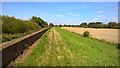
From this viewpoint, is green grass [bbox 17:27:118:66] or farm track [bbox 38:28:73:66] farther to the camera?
farm track [bbox 38:28:73:66]

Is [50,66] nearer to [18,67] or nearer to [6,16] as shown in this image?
[18,67]

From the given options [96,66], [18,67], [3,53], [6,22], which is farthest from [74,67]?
[6,22]

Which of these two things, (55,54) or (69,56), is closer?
(69,56)

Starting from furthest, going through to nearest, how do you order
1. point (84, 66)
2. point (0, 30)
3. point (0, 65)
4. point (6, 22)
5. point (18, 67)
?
point (6, 22)
point (0, 30)
point (84, 66)
point (18, 67)
point (0, 65)

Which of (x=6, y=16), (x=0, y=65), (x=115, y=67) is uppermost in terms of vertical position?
(x=6, y=16)

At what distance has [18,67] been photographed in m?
8.50

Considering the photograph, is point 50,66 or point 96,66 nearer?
point 50,66

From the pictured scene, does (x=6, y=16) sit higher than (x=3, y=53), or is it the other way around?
(x=6, y=16)

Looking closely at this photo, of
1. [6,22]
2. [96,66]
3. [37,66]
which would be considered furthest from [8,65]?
[6,22]

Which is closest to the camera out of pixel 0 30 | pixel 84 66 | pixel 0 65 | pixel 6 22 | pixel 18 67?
pixel 0 65

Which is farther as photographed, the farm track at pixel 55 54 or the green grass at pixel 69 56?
the farm track at pixel 55 54

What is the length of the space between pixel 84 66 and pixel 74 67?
70 centimetres

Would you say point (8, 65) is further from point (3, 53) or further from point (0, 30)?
point (0, 30)

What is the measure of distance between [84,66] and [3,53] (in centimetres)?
355
